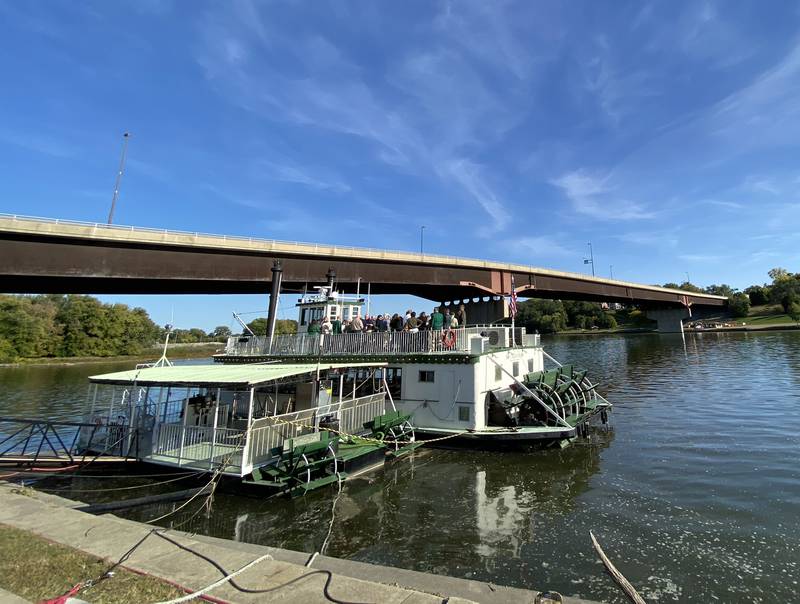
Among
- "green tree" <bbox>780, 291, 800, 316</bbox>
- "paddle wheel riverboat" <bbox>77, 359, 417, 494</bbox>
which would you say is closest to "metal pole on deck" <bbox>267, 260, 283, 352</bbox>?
"paddle wheel riverboat" <bbox>77, 359, 417, 494</bbox>

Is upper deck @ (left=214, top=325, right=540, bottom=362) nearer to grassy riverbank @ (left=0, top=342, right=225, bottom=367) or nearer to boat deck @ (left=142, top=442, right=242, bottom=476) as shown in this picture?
boat deck @ (left=142, top=442, right=242, bottom=476)

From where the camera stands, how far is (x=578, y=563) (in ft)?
27.6

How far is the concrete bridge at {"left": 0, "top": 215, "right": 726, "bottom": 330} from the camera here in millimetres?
24859

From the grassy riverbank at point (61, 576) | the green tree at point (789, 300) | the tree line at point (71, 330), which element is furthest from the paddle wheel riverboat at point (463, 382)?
the green tree at point (789, 300)

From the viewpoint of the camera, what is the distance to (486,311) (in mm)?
54031

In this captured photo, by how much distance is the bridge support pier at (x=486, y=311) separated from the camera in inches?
2083

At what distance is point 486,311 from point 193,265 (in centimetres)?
3586

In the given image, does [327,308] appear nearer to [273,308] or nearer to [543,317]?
[273,308]

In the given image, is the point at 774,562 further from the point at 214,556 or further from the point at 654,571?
the point at 214,556

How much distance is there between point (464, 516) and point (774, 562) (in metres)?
6.47

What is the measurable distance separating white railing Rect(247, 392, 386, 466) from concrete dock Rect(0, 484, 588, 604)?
4.31 metres

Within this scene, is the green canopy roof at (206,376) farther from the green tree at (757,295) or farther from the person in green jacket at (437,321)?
the green tree at (757,295)

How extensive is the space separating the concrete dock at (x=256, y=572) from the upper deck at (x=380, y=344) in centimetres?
973

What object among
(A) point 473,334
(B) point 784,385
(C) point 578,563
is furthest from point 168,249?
(B) point 784,385
